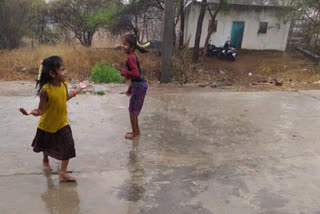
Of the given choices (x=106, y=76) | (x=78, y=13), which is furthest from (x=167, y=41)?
(x=78, y=13)

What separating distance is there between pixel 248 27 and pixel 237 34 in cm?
75

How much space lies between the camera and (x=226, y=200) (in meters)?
2.66

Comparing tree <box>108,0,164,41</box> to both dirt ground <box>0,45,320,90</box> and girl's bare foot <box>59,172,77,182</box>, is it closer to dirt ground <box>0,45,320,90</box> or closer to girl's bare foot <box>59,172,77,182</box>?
dirt ground <box>0,45,320,90</box>

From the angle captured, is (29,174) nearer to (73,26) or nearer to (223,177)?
(223,177)

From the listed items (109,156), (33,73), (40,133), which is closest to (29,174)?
(40,133)

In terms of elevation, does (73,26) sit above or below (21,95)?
above

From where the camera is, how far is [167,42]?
7492 millimetres

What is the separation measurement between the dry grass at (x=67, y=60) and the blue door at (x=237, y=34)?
6.79m

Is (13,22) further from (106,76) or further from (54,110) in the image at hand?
(54,110)

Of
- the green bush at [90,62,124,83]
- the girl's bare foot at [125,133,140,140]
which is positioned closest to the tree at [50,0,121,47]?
the green bush at [90,62,124,83]

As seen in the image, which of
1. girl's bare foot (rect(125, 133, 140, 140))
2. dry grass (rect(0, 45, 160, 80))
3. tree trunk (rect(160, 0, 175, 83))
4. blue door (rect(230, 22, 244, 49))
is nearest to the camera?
girl's bare foot (rect(125, 133, 140, 140))

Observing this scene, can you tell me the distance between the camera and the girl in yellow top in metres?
2.57

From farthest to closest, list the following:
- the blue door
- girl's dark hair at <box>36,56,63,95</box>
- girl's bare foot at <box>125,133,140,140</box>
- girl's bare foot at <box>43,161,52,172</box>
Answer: the blue door → girl's bare foot at <box>125,133,140,140</box> → girl's bare foot at <box>43,161,52,172</box> → girl's dark hair at <box>36,56,63,95</box>

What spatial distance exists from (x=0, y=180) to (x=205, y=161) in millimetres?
1945
